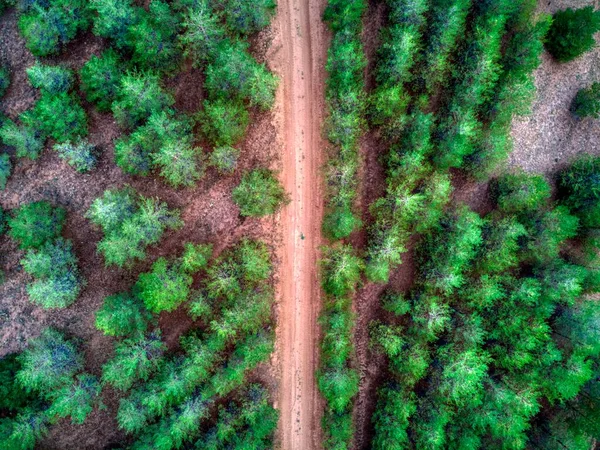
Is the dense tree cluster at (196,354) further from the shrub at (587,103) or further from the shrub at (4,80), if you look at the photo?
the shrub at (587,103)

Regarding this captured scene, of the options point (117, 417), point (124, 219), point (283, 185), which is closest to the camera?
point (124, 219)

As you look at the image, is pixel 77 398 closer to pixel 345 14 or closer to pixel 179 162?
pixel 179 162

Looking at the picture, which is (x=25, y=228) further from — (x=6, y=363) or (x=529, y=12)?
(x=529, y=12)

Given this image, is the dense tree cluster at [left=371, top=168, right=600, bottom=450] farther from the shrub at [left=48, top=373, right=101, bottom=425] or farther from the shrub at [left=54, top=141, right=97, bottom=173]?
the shrub at [left=54, top=141, right=97, bottom=173]

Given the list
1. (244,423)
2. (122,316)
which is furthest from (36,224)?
(244,423)

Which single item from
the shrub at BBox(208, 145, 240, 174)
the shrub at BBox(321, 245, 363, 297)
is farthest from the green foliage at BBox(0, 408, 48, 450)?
the shrub at BBox(321, 245, 363, 297)

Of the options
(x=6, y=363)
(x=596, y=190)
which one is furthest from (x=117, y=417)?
(x=596, y=190)
